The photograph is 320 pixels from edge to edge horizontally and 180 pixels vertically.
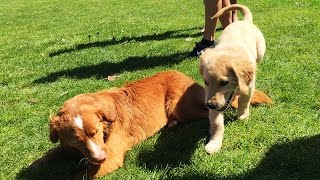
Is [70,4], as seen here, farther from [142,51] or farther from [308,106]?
[308,106]

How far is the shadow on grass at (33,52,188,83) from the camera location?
7.61 meters

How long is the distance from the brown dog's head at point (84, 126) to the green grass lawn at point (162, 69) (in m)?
0.38

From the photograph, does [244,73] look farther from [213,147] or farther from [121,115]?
[121,115]

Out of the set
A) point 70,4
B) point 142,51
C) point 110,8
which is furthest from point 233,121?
point 70,4

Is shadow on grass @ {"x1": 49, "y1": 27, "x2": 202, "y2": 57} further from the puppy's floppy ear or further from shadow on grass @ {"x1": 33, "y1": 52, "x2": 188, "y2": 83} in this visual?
the puppy's floppy ear

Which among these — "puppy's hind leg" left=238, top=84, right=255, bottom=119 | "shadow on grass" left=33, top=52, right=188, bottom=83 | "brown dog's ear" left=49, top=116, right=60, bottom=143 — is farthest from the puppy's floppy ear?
"shadow on grass" left=33, top=52, right=188, bottom=83

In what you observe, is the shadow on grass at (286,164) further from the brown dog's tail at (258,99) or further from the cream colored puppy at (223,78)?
the brown dog's tail at (258,99)

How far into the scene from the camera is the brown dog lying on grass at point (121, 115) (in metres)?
3.97

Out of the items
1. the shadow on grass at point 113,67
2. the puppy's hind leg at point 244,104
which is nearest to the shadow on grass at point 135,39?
the shadow on grass at point 113,67

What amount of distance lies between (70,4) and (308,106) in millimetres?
17057

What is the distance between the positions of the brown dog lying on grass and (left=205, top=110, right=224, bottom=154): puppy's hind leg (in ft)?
2.27

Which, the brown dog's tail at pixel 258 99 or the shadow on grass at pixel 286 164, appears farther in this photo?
the brown dog's tail at pixel 258 99

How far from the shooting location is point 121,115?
15.5 ft

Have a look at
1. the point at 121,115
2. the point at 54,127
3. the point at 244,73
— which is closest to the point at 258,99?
the point at 244,73
